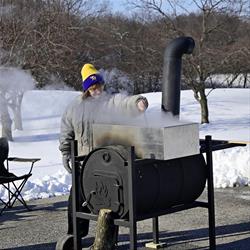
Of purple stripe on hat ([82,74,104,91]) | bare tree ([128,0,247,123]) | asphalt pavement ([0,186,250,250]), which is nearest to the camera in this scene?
purple stripe on hat ([82,74,104,91])

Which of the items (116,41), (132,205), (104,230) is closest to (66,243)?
(104,230)

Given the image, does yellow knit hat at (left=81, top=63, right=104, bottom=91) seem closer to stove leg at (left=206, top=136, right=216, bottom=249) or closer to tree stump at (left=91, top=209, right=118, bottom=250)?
stove leg at (left=206, top=136, right=216, bottom=249)

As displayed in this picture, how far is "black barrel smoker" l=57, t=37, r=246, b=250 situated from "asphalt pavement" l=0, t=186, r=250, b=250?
2.60 ft

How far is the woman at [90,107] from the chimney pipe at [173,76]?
0.47m

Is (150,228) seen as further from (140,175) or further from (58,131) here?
(58,131)

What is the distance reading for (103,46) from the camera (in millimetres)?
11578

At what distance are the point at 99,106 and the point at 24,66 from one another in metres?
4.28

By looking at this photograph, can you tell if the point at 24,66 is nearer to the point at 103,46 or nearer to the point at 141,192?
the point at 103,46

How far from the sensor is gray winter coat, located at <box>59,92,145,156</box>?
5328mm

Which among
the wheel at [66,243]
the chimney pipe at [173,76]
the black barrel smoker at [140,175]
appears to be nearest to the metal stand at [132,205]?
the black barrel smoker at [140,175]

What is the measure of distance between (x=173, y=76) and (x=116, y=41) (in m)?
7.58

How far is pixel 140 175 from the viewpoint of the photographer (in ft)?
15.1

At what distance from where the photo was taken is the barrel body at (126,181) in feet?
15.1

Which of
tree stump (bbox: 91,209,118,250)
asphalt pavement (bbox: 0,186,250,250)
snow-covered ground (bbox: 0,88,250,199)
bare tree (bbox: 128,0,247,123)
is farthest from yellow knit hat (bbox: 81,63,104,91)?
bare tree (bbox: 128,0,247,123)
